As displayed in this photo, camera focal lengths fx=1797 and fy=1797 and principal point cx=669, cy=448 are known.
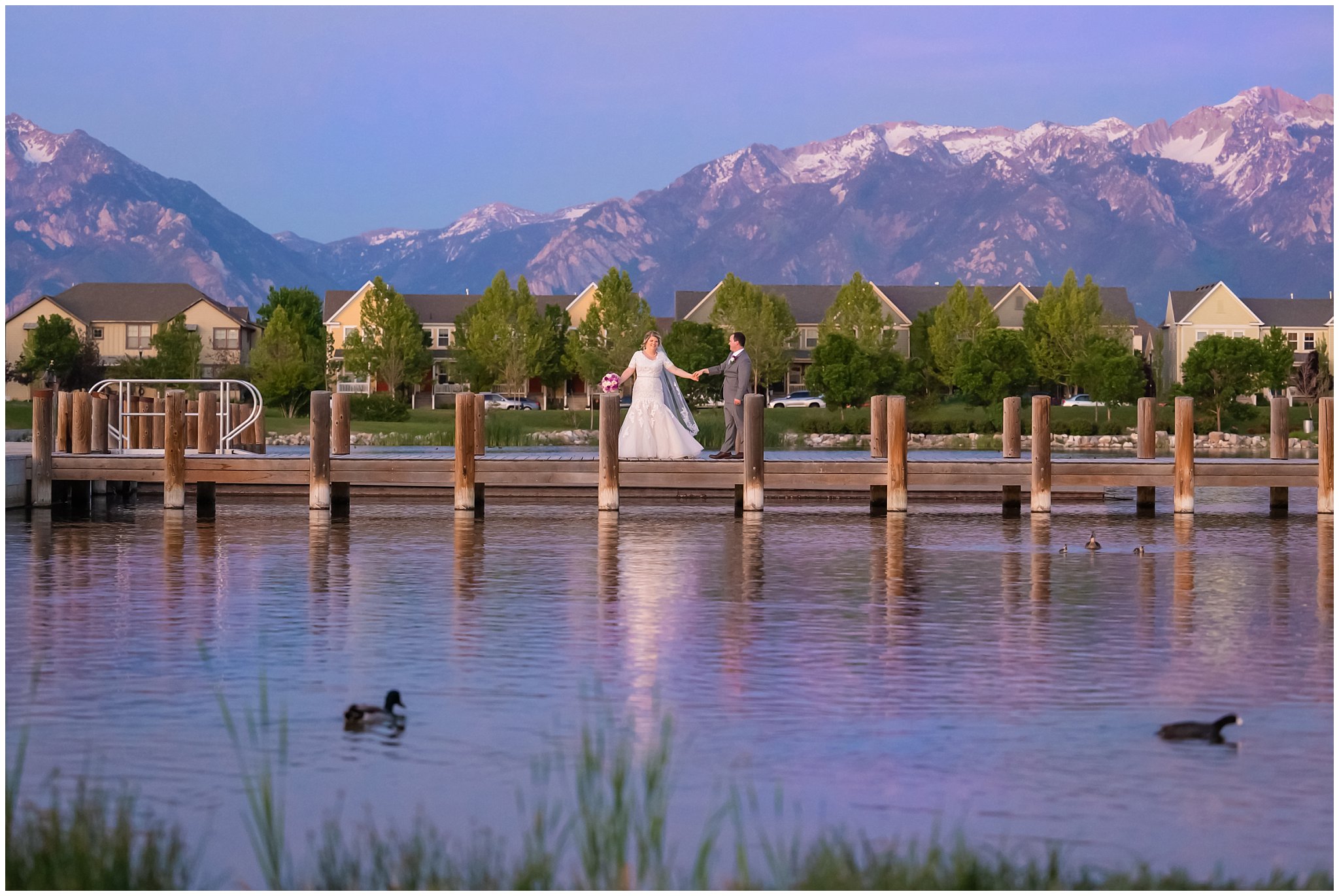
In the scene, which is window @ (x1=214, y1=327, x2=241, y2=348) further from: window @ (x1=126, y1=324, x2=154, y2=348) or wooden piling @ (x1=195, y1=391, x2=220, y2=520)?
wooden piling @ (x1=195, y1=391, x2=220, y2=520)

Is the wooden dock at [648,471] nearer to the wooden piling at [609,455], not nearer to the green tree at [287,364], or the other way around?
the wooden piling at [609,455]

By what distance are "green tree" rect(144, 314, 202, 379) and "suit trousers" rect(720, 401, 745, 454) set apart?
69118 millimetres

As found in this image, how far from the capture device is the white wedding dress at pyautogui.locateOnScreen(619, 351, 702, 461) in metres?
27.6

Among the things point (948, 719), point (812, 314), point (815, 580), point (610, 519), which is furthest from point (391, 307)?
point (948, 719)

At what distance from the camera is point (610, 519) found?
87.5ft

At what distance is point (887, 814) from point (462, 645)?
20.1ft

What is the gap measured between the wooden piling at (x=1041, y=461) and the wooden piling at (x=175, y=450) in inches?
498

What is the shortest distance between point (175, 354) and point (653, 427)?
74.9 metres

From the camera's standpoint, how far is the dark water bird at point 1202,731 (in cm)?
1045

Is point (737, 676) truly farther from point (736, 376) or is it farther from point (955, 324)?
point (955, 324)

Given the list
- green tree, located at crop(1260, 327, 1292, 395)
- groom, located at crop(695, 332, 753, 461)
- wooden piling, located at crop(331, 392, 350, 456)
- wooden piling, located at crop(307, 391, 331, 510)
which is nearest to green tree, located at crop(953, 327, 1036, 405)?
green tree, located at crop(1260, 327, 1292, 395)

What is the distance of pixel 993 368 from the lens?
9025 cm

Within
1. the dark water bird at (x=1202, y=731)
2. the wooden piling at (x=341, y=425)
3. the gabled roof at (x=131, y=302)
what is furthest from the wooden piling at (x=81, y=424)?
the gabled roof at (x=131, y=302)

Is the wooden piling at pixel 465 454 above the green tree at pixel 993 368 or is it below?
below
